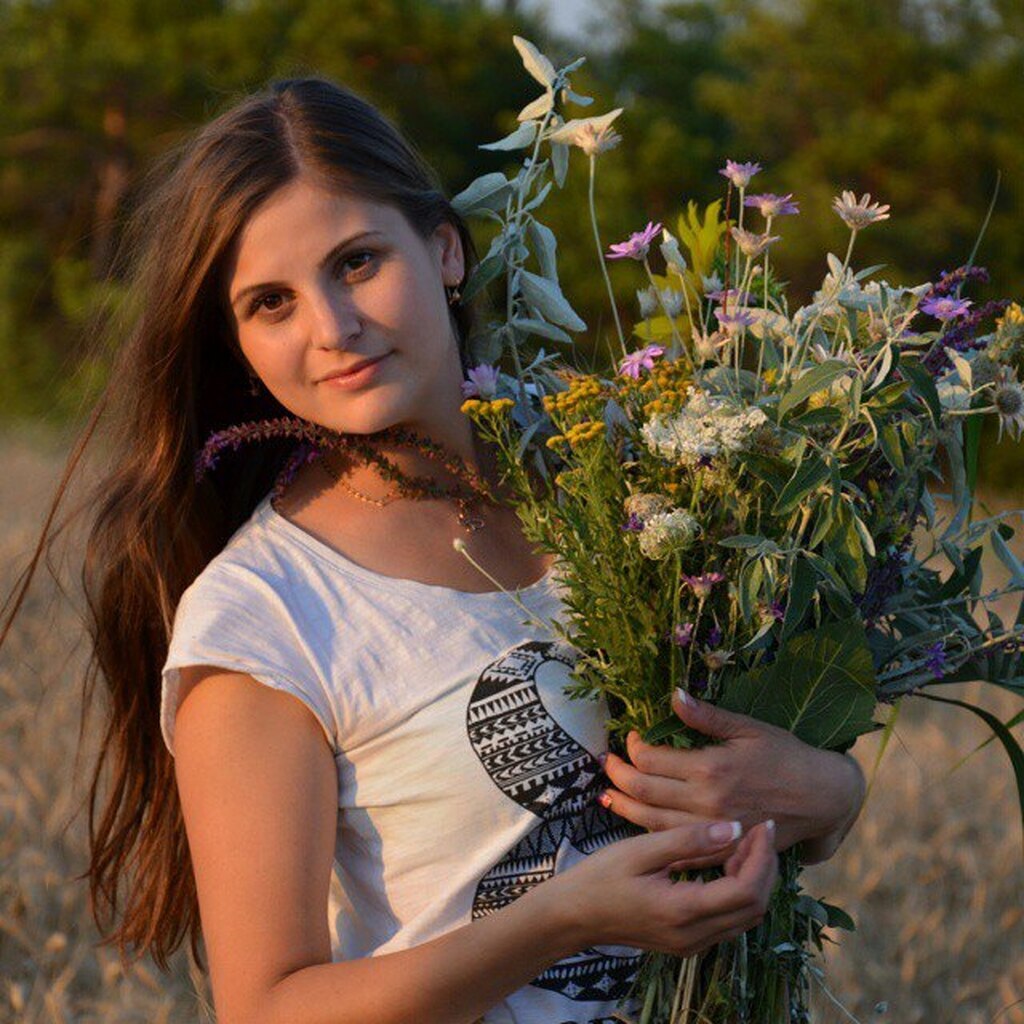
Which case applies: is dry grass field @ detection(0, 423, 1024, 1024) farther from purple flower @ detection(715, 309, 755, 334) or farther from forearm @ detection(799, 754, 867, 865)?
purple flower @ detection(715, 309, 755, 334)

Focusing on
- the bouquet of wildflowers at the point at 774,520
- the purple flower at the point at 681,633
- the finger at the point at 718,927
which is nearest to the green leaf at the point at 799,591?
the bouquet of wildflowers at the point at 774,520

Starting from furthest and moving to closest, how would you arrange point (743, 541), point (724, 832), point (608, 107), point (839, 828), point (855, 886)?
point (608, 107)
point (855, 886)
point (839, 828)
point (724, 832)
point (743, 541)

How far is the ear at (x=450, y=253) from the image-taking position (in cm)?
231

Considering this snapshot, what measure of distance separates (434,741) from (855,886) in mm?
2776

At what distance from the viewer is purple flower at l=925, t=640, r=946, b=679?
2.01 metres

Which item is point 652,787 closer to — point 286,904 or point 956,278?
point 286,904

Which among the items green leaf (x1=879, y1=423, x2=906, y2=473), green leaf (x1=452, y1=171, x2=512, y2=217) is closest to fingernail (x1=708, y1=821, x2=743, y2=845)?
green leaf (x1=879, y1=423, x2=906, y2=473)

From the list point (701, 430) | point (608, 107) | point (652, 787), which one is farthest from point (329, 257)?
point (608, 107)

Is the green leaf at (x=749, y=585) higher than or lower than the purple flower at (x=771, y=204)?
lower

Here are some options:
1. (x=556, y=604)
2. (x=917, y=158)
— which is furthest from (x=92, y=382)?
(x=917, y=158)

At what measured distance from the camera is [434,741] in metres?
2.00

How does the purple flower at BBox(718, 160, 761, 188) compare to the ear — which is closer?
the purple flower at BBox(718, 160, 761, 188)

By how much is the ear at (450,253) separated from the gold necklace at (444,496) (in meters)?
0.31

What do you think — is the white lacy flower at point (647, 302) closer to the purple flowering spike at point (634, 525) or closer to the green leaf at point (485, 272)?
the green leaf at point (485, 272)
